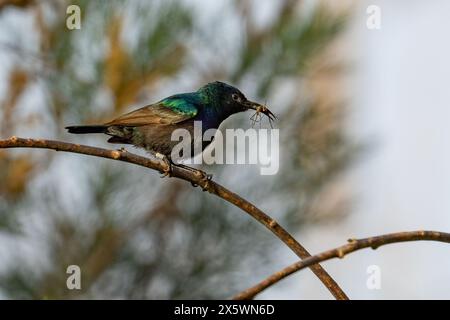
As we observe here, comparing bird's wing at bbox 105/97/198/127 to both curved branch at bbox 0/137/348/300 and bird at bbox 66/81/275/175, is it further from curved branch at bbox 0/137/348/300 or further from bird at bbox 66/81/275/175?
curved branch at bbox 0/137/348/300

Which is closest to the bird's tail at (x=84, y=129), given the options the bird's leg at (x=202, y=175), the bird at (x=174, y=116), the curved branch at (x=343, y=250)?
the bird at (x=174, y=116)

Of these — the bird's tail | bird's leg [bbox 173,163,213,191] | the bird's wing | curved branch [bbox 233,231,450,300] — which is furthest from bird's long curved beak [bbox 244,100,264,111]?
curved branch [bbox 233,231,450,300]

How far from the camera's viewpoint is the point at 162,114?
294cm

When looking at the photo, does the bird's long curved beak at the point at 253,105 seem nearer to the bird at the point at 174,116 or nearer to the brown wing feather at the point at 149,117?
the bird at the point at 174,116

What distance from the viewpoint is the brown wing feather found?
275 cm

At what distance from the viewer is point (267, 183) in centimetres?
318

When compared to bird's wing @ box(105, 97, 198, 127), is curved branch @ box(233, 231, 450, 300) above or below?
below

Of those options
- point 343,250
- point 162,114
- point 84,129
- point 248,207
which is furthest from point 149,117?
point 343,250

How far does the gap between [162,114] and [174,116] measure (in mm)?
96

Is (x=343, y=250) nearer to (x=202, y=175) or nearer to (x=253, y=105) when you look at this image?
(x=202, y=175)

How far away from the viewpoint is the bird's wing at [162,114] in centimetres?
277
